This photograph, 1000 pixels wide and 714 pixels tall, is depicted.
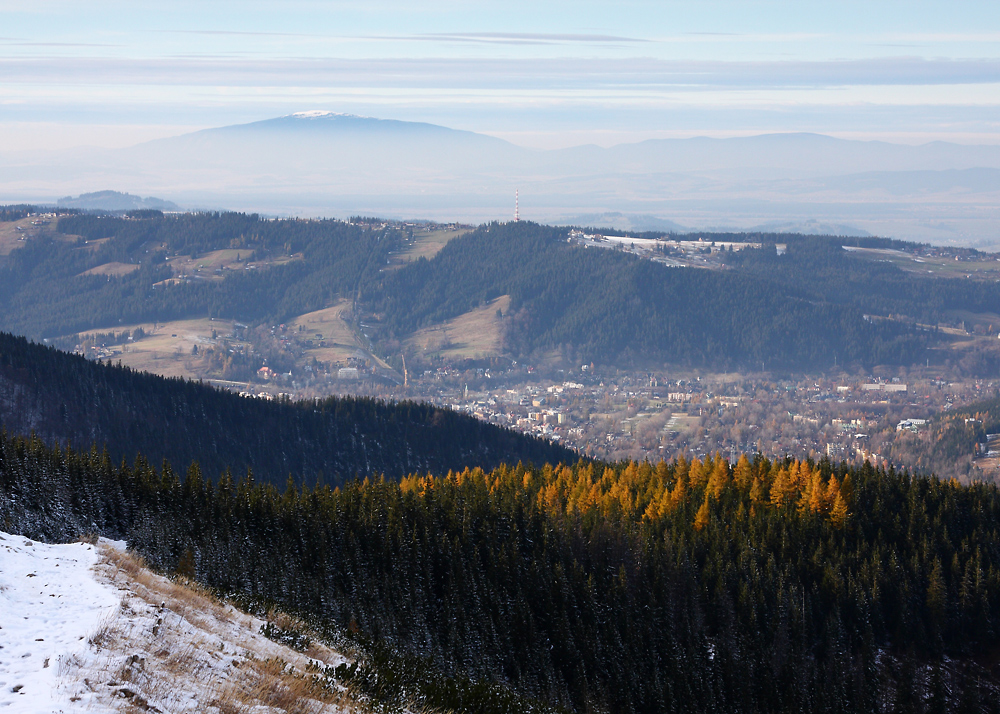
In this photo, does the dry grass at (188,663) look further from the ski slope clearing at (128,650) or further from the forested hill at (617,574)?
the forested hill at (617,574)

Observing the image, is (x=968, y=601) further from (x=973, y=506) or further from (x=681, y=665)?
(x=681, y=665)

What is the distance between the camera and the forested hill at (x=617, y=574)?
247 ft

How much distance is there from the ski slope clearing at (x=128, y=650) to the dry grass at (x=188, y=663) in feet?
0.13

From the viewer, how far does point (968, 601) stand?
99500mm

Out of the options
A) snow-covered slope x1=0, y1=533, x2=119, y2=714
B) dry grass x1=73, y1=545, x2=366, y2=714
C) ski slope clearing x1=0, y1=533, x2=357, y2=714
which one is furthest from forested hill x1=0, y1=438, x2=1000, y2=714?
dry grass x1=73, y1=545, x2=366, y2=714

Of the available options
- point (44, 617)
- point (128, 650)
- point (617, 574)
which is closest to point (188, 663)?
point (128, 650)

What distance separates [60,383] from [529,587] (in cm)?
14030

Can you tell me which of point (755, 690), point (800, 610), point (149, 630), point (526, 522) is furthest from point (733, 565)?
point (149, 630)

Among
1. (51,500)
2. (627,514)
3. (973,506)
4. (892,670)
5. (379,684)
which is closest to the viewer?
(379,684)

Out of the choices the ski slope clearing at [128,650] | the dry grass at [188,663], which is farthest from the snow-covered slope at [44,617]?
the dry grass at [188,663]

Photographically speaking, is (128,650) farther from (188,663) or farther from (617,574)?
(617,574)

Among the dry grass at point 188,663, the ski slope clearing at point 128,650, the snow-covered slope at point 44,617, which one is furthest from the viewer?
the dry grass at point 188,663

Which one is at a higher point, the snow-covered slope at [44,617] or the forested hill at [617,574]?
the snow-covered slope at [44,617]

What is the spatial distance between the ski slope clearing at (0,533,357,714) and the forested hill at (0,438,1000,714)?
20.0m
